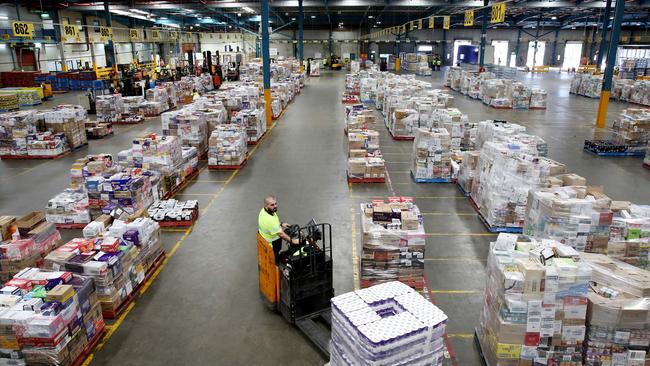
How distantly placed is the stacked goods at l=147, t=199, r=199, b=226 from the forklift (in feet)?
12.6

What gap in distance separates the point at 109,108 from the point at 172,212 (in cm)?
1480

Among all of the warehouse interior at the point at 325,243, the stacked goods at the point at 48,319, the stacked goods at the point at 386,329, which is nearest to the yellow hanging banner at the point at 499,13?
the warehouse interior at the point at 325,243

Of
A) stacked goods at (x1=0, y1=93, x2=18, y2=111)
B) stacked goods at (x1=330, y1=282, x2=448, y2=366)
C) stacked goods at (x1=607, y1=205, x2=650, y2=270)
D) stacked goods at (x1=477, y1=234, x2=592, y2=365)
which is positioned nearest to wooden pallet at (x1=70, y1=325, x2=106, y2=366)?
stacked goods at (x1=330, y1=282, x2=448, y2=366)

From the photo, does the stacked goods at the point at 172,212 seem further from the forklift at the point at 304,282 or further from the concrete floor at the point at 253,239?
the forklift at the point at 304,282

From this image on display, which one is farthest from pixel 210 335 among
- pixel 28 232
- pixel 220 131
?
pixel 220 131

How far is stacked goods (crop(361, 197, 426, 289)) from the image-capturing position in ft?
20.6

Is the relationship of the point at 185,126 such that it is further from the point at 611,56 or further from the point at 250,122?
the point at 611,56

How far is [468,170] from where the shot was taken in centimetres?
1126

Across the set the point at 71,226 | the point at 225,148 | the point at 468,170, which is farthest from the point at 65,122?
the point at 468,170

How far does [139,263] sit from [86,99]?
808 inches

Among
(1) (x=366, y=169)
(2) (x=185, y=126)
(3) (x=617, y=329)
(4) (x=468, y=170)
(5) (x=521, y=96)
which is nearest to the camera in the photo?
(3) (x=617, y=329)

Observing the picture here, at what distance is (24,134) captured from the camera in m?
15.2

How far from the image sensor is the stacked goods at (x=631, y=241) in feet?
22.3

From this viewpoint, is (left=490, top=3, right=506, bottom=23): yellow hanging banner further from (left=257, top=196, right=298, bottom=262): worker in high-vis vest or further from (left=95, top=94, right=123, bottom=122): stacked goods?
(left=95, top=94, right=123, bottom=122): stacked goods
